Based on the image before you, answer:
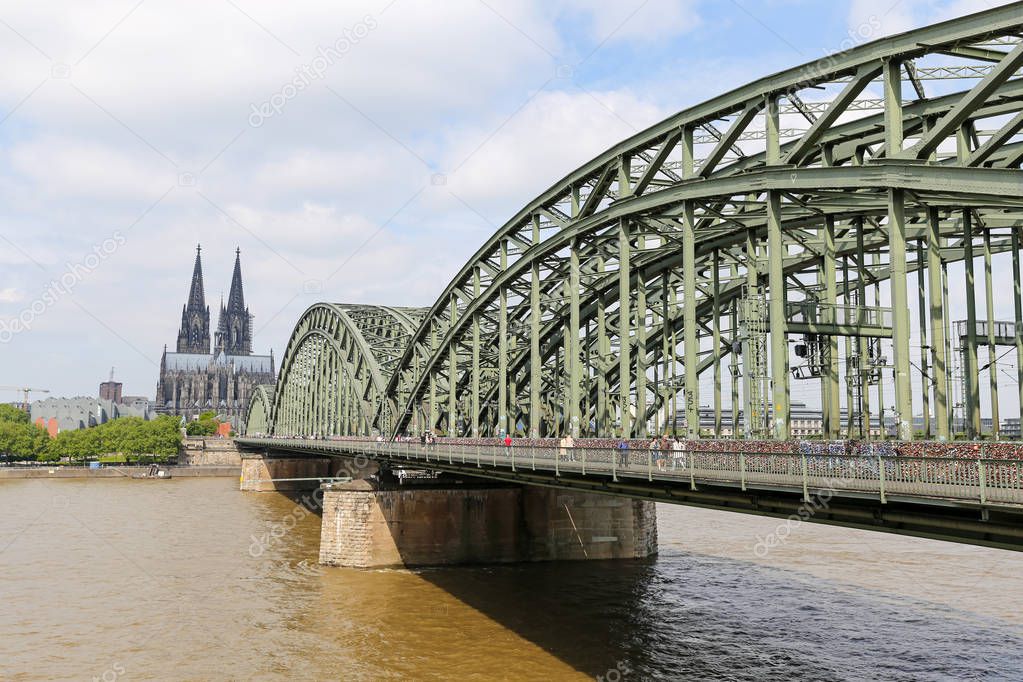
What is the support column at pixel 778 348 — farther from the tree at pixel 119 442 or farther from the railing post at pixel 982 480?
the tree at pixel 119 442

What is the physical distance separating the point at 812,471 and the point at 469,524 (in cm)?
3065

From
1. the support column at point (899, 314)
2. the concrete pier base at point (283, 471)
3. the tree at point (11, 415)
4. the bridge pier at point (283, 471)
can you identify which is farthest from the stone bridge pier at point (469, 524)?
the tree at point (11, 415)

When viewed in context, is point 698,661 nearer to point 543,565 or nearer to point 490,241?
point 543,565

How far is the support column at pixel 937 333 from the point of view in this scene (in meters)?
21.9

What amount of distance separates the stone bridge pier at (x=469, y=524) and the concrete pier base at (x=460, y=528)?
0.05 metres

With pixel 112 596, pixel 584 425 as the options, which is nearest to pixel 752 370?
pixel 584 425

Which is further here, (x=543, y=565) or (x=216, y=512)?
(x=216, y=512)

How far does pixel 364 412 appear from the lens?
77.9m

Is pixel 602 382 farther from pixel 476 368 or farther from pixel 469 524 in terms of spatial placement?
pixel 469 524

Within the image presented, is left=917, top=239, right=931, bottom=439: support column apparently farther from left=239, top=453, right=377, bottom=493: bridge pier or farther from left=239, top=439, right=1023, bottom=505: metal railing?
left=239, top=453, right=377, bottom=493: bridge pier

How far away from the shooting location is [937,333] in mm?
23672

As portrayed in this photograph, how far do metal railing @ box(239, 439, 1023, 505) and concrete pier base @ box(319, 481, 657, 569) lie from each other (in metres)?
18.2

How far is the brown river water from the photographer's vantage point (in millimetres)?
27766

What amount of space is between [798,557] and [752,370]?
942 inches
